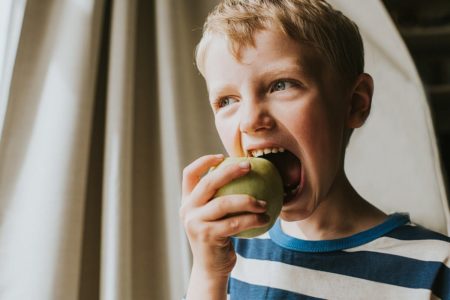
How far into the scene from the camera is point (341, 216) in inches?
27.3

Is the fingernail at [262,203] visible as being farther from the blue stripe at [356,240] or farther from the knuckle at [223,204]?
the blue stripe at [356,240]

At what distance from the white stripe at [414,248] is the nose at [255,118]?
211mm

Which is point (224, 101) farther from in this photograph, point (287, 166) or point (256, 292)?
point (256, 292)

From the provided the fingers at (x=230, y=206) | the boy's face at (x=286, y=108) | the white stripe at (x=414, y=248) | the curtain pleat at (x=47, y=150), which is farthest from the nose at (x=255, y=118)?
the curtain pleat at (x=47, y=150)

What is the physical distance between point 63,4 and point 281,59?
1.56 feet

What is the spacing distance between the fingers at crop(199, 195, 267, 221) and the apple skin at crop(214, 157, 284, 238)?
0.04 feet

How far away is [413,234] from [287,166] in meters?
0.20

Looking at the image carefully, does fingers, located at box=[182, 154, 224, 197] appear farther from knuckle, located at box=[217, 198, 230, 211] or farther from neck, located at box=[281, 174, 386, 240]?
neck, located at box=[281, 174, 386, 240]

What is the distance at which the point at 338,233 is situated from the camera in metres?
0.68

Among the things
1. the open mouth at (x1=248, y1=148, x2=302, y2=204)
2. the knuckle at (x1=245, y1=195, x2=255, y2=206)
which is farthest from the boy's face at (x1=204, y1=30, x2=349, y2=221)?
the knuckle at (x1=245, y1=195, x2=255, y2=206)

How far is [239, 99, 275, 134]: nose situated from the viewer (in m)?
0.61

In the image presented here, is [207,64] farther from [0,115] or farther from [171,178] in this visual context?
[0,115]

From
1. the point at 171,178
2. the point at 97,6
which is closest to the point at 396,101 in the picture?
the point at 171,178

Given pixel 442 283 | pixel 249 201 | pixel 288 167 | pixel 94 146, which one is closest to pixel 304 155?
pixel 288 167
